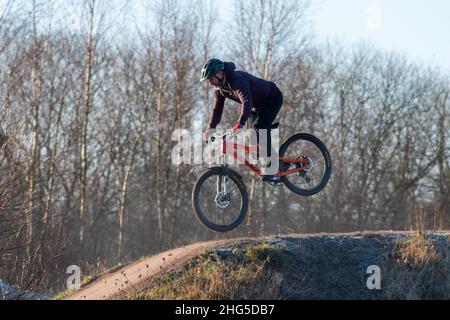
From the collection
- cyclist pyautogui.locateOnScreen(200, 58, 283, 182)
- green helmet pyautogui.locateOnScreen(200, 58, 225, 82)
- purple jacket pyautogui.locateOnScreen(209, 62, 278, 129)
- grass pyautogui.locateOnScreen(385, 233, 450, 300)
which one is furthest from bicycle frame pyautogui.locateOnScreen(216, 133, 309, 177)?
grass pyautogui.locateOnScreen(385, 233, 450, 300)

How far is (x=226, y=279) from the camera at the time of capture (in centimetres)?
862

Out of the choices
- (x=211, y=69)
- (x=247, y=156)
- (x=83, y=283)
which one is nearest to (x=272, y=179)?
(x=247, y=156)

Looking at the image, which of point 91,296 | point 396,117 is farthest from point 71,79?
point 91,296

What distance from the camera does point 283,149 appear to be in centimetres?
1033

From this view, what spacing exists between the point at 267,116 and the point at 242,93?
0.88m

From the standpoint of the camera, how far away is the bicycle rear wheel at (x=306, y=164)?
10.4 metres

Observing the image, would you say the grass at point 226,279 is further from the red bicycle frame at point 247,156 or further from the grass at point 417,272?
the grass at point 417,272

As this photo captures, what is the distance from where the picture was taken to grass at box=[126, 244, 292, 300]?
845cm

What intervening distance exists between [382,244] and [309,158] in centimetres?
163

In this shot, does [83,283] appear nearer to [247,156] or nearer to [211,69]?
[247,156]

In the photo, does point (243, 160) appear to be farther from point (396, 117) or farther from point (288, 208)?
point (396, 117)

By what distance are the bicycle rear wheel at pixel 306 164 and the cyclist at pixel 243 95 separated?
40 centimetres

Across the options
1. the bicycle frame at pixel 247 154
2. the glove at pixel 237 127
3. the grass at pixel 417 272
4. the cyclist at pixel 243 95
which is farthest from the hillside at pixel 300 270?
the glove at pixel 237 127
